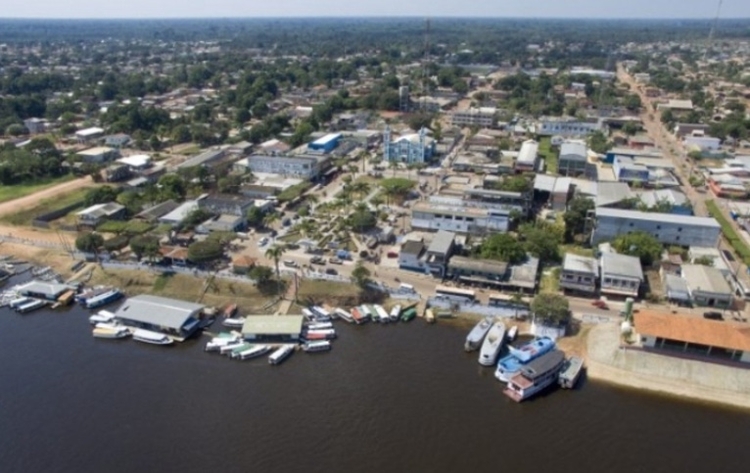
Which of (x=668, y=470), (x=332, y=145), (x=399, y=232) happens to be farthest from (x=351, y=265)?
(x=332, y=145)

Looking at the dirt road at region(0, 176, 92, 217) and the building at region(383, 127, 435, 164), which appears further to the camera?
the building at region(383, 127, 435, 164)

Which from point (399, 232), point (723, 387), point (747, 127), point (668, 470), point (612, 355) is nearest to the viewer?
point (668, 470)

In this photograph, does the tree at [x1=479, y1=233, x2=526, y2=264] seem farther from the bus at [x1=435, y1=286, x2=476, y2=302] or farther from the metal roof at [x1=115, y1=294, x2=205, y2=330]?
the metal roof at [x1=115, y1=294, x2=205, y2=330]

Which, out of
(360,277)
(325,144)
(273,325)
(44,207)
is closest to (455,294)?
(360,277)

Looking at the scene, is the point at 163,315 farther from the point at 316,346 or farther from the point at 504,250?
the point at 504,250

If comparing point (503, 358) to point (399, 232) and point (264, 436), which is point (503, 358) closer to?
point (264, 436)

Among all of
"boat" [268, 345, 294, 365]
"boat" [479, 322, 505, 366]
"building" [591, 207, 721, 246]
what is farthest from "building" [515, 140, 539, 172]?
"boat" [268, 345, 294, 365]
